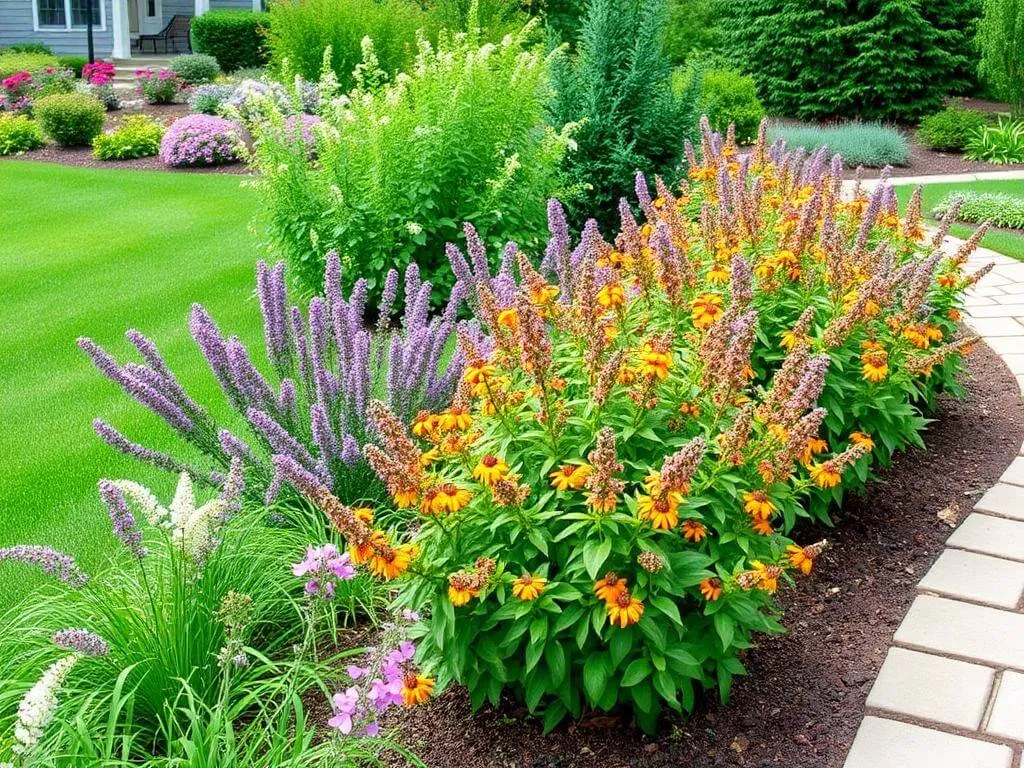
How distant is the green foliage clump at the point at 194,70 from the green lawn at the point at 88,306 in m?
7.31

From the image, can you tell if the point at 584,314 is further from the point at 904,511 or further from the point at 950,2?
the point at 950,2

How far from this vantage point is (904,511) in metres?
3.85

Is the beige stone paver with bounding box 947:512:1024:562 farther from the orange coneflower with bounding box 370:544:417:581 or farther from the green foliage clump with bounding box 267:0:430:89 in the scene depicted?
the green foliage clump with bounding box 267:0:430:89

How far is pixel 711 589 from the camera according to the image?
2428 millimetres

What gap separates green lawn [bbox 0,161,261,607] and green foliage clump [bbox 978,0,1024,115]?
929 centimetres

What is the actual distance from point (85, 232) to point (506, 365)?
7.68 meters

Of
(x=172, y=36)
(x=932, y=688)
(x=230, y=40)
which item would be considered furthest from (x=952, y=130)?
(x=172, y=36)

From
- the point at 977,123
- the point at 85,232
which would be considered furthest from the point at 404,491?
the point at 977,123

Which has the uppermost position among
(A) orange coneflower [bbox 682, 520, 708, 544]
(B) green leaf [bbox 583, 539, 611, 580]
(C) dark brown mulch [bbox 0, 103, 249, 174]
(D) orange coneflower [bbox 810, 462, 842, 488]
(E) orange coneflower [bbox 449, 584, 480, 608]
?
(D) orange coneflower [bbox 810, 462, 842, 488]

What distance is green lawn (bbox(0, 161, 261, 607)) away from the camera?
4289 millimetres

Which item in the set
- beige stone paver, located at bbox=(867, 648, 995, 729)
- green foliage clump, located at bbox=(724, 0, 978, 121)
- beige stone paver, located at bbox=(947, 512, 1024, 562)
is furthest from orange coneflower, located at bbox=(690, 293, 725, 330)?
green foliage clump, located at bbox=(724, 0, 978, 121)

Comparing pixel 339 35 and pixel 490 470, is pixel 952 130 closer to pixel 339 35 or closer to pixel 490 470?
pixel 339 35

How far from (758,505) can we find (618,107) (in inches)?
209

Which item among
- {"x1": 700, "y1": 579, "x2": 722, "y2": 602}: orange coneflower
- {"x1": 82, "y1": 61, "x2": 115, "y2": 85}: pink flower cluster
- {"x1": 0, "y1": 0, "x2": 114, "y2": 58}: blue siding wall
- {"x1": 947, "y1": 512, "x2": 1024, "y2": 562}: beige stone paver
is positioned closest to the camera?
{"x1": 700, "y1": 579, "x2": 722, "y2": 602}: orange coneflower
